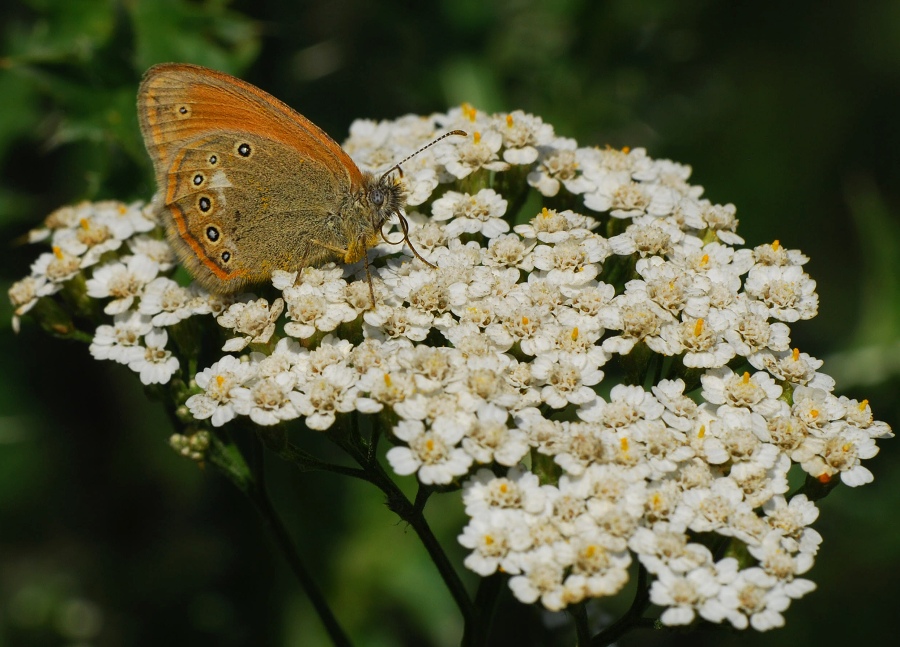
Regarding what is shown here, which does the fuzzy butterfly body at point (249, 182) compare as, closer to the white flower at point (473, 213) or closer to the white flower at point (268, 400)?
the white flower at point (473, 213)

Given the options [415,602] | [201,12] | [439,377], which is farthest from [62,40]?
[415,602]

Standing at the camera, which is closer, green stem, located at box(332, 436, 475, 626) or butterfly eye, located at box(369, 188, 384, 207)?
green stem, located at box(332, 436, 475, 626)

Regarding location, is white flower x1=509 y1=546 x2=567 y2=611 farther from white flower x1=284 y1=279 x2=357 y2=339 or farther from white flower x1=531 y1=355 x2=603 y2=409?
white flower x1=284 y1=279 x2=357 y2=339

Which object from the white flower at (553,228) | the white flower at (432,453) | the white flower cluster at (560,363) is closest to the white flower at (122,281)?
the white flower cluster at (560,363)

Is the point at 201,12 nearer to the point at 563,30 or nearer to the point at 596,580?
the point at 563,30

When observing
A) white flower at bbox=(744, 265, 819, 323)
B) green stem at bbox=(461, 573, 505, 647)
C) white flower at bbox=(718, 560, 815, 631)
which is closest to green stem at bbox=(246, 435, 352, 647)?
green stem at bbox=(461, 573, 505, 647)

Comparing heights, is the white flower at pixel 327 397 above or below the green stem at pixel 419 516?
A: above

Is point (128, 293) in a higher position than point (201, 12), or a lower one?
lower
